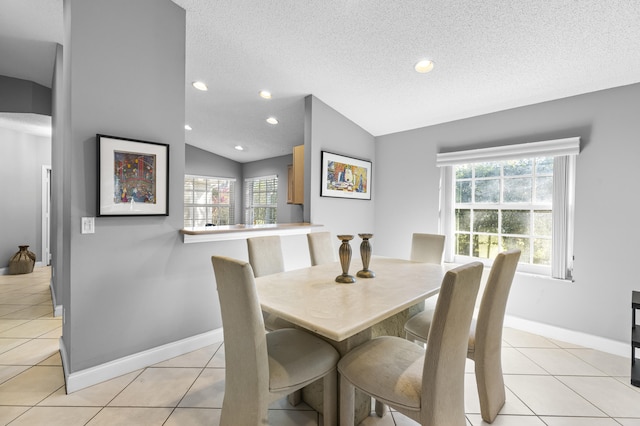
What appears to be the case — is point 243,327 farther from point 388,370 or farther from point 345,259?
point 345,259

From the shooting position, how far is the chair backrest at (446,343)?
110cm

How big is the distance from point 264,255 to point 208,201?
5.32 meters

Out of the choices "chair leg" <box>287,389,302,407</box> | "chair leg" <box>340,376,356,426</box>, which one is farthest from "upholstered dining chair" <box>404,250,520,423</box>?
"chair leg" <box>287,389,302,407</box>

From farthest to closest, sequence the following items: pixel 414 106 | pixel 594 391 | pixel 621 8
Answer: pixel 414 106 < pixel 594 391 < pixel 621 8

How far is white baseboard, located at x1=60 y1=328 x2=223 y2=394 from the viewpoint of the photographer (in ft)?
6.39

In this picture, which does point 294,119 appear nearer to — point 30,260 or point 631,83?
point 631,83

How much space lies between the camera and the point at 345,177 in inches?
152

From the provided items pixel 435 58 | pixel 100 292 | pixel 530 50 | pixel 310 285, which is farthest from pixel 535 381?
pixel 100 292

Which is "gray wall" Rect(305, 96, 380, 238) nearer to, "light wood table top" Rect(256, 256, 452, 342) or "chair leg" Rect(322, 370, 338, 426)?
"light wood table top" Rect(256, 256, 452, 342)

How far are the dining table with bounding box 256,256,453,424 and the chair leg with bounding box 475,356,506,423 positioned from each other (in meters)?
0.47

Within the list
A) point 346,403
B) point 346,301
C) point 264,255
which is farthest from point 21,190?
point 346,403

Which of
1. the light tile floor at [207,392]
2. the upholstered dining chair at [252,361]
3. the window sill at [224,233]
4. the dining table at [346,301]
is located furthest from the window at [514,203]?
the upholstered dining chair at [252,361]

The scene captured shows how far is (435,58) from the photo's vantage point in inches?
98.4

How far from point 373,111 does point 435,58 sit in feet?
3.73
